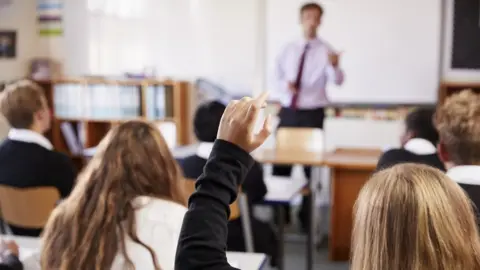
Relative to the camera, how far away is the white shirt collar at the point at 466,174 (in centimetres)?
193

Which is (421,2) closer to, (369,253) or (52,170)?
(52,170)

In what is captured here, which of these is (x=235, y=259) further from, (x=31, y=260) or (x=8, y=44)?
(x=8, y=44)

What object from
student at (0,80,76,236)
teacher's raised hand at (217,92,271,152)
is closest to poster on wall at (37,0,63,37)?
student at (0,80,76,236)

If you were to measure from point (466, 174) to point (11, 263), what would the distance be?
146cm

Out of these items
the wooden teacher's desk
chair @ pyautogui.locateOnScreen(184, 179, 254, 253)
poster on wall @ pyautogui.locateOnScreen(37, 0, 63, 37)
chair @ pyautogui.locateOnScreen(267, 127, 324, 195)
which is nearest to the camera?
chair @ pyautogui.locateOnScreen(184, 179, 254, 253)

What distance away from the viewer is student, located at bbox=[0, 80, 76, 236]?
109 inches

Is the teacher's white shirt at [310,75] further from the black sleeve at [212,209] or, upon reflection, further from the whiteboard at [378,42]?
the black sleeve at [212,209]

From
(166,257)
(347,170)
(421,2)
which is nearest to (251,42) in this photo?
(421,2)

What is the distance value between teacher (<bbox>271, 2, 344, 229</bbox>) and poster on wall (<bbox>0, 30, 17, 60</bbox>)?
8.17 ft

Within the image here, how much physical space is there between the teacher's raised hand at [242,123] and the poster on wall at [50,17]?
214 inches

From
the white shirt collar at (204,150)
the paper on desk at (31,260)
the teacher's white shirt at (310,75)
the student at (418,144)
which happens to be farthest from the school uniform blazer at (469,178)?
the teacher's white shirt at (310,75)

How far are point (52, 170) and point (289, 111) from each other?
102 inches

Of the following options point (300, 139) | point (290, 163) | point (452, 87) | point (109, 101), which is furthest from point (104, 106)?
point (452, 87)

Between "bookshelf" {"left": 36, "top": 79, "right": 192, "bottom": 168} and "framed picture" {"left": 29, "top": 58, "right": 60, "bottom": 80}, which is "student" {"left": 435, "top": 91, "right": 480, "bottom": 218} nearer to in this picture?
"bookshelf" {"left": 36, "top": 79, "right": 192, "bottom": 168}
